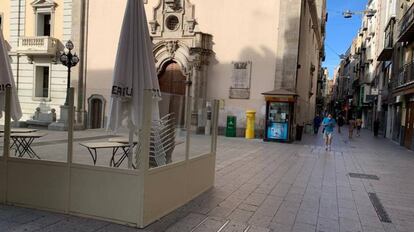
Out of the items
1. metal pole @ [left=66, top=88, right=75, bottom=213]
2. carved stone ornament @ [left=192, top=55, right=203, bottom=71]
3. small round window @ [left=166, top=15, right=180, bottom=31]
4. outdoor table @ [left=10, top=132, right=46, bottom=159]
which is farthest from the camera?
small round window @ [left=166, top=15, right=180, bottom=31]

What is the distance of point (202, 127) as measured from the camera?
7.16 m

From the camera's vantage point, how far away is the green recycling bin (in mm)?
19938

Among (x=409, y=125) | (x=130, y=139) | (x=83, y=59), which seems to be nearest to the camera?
(x=130, y=139)

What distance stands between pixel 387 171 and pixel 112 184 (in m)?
8.92

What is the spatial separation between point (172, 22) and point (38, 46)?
321 inches

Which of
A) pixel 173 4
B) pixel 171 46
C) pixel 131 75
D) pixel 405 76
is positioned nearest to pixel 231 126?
pixel 171 46

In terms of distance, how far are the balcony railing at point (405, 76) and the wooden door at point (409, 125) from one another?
51.1 inches

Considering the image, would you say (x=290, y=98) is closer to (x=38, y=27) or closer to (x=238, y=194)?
(x=238, y=194)

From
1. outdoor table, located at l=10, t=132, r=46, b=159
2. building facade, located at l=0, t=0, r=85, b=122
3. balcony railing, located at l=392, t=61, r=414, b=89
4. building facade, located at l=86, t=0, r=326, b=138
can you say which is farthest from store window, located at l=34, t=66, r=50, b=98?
balcony railing, located at l=392, t=61, r=414, b=89

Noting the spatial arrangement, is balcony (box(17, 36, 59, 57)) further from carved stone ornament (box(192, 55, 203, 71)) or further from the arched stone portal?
carved stone ornament (box(192, 55, 203, 71))

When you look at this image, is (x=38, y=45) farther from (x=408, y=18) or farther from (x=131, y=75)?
(x=408, y=18)

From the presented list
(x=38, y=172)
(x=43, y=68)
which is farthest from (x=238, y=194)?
(x=43, y=68)

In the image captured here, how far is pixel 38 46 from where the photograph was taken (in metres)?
22.4

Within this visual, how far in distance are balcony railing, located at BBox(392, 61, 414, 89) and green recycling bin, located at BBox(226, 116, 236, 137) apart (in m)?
9.00
